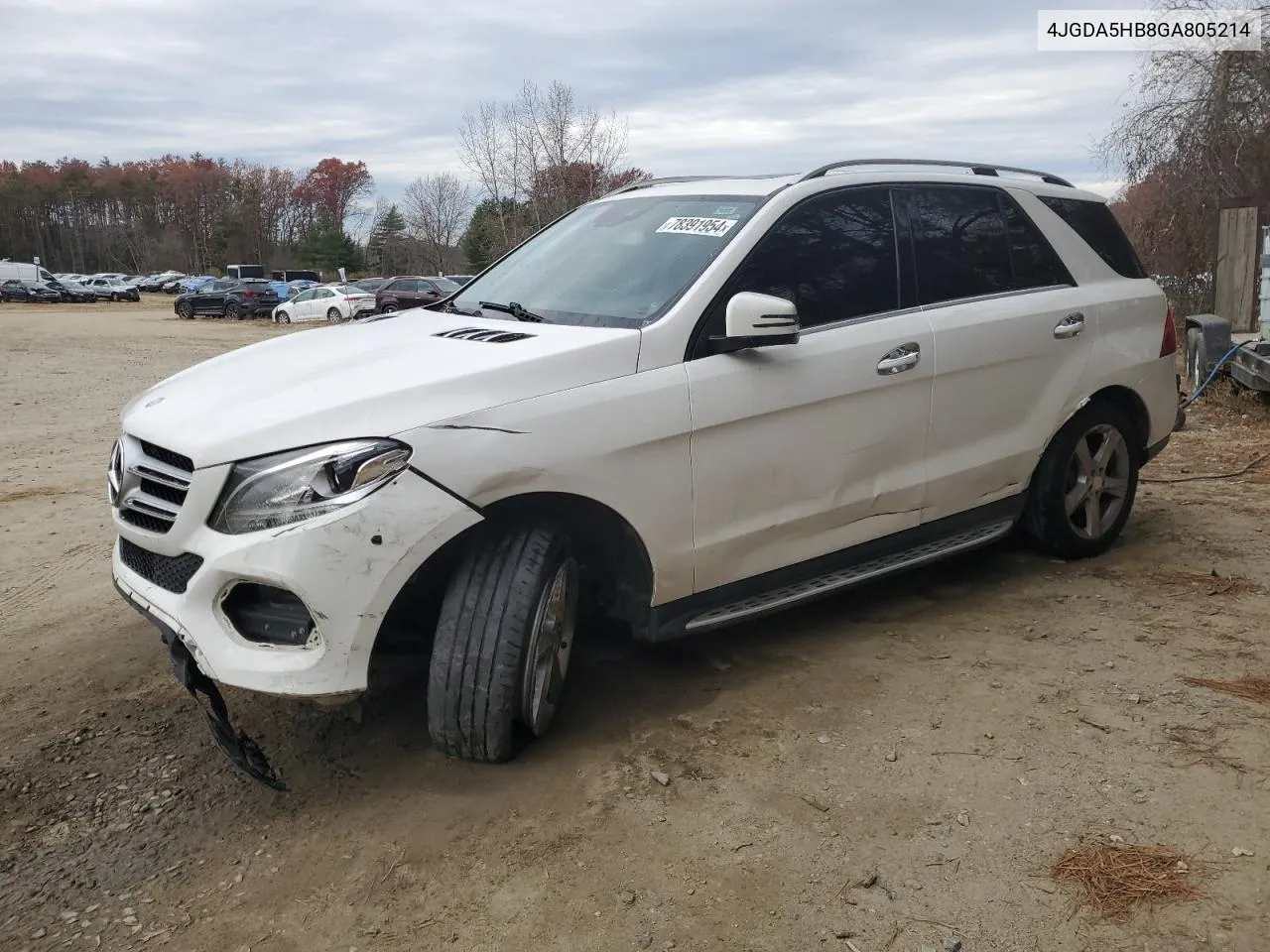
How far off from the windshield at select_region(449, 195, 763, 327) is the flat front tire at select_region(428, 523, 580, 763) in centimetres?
91

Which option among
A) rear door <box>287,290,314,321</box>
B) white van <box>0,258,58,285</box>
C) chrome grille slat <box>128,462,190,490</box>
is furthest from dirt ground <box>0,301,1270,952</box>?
white van <box>0,258,58,285</box>

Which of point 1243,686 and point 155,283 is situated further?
point 155,283

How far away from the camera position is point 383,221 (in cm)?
9181

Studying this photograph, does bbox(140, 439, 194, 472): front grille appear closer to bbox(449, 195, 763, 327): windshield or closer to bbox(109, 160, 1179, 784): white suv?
bbox(109, 160, 1179, 784): white suv

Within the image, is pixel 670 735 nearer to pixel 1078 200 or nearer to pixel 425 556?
pixel 425 556

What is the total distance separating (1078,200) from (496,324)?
3034 mm

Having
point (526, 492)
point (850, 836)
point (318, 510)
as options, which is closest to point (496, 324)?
point (526, 492)

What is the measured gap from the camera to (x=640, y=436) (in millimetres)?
3314

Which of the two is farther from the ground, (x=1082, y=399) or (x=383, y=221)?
(x=383, y=221)

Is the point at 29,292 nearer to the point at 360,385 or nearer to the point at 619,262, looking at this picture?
the point at 619,262

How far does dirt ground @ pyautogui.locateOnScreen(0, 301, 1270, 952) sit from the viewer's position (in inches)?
102

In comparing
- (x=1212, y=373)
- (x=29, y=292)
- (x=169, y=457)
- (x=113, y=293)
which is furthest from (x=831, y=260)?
(x=113, y=293)

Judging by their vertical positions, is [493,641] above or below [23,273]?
below

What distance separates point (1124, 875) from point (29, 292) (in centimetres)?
5959
